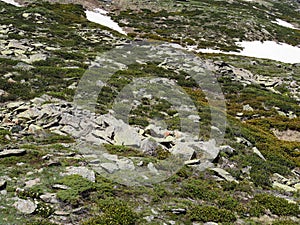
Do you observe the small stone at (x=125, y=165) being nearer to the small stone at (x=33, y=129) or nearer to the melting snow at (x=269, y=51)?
the small stone at (x=33, y=129)

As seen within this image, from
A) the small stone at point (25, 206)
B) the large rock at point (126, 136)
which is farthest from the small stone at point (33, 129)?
the small stone at point (25, 206)

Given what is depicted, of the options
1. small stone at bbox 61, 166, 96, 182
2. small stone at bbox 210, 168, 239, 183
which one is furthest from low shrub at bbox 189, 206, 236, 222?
small stone at bbox 61, 166, 96, 182

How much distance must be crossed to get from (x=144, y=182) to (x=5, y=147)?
Answer: 235 inches

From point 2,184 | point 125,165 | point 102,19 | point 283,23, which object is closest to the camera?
point 2,184

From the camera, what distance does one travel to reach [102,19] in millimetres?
63406

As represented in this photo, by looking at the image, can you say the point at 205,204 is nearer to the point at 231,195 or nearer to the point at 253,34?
the point at 231,195

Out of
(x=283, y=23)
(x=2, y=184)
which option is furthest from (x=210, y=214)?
(x=283, y=23)

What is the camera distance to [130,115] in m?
19.7

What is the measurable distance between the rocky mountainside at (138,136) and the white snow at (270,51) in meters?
11.6

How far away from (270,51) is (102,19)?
3260 cm

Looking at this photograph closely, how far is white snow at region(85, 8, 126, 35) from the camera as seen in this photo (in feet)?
196

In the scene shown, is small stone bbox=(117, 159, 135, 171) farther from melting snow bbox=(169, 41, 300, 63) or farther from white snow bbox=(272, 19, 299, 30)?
white snow bbox=(272, 19, 299, 30)

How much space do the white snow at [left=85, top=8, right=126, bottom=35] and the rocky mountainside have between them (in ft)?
57.4

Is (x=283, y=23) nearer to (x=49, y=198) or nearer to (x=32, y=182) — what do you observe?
(x=32, y=182)
